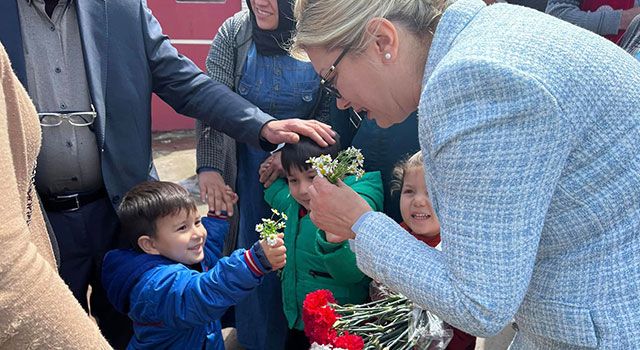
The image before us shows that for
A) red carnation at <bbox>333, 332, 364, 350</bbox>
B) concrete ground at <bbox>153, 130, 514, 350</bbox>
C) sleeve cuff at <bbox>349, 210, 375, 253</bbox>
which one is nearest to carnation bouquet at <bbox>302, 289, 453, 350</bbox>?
red carnation at <bbox>333, 332, 364, 350</bbox>

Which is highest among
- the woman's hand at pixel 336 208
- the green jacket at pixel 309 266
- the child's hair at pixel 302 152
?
the woman's hand at pixel 336 208

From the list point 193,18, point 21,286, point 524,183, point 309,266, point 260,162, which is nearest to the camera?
point 21,286

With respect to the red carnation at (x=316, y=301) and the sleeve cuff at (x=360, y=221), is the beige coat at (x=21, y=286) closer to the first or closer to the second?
the sleeve cuff at (x=360, y=221)

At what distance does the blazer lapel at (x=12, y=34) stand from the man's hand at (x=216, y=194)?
92cm

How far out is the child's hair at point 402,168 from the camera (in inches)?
94.4

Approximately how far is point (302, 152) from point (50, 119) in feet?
3.17

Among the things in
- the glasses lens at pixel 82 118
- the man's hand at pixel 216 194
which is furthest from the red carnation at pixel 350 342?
the glasses lens at pixel 82 118

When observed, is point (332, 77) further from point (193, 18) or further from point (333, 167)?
point (193, 18)

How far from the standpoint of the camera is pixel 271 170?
2.71 meters

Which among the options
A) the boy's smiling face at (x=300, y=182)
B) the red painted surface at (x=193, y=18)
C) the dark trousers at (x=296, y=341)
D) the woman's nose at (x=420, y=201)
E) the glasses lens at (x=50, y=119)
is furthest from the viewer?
the red painted surface at (x=193, y=18)

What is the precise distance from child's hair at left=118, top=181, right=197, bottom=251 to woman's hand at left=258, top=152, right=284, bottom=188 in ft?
1.73

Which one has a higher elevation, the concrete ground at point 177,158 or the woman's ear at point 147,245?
the woman's ear at point 147,245

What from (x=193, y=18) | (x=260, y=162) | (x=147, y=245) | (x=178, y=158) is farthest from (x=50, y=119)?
(x=193, y=18)

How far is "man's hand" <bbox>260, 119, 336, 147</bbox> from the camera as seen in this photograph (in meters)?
2.37
